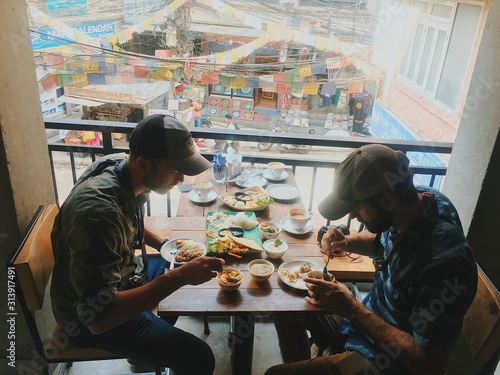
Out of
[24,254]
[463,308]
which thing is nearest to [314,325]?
[463,308]

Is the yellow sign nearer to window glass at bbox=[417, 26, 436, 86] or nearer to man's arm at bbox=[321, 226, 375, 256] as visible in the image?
window glass at bbox=[417, 26, 436, 86]

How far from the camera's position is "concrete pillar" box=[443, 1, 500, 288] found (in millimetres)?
2061

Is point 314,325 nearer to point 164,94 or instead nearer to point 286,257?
point 286,257

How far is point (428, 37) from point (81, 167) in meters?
11.4

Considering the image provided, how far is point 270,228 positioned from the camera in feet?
6.86

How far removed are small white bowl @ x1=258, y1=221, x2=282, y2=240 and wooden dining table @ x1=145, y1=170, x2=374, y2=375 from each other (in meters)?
0.06

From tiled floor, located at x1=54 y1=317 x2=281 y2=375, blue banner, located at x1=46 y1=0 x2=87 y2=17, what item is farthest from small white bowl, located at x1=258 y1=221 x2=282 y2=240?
blue banner, located at x1=46 y1=0 x2=87 y2=17

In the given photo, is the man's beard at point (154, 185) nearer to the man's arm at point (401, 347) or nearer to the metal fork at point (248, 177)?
the metal fork at point (248, 177)

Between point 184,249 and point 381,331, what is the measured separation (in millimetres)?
985

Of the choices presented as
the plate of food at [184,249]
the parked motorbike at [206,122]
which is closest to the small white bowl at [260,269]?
the plate of food at [184,249]

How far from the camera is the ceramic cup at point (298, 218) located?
213 cm

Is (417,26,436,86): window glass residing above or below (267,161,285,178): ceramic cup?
above

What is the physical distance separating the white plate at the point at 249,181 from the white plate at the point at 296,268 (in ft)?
2.54

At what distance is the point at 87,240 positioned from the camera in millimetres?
Result: 1442
